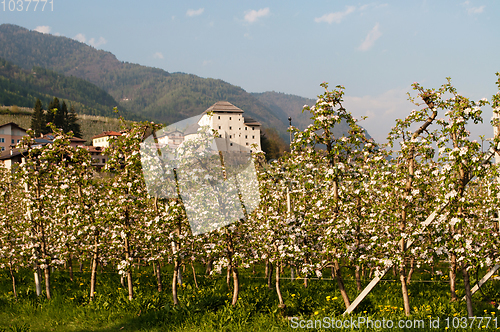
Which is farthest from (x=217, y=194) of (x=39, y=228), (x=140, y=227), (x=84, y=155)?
(x=39, y=228)

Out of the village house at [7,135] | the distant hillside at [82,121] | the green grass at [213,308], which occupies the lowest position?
the green grass at [213,308]

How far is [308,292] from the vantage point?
10.7 meters

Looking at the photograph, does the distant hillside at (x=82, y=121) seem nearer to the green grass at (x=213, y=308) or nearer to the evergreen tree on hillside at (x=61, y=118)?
the evergreen tree on hillside at (x=61, y=118)

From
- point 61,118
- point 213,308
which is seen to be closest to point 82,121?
point 61,118

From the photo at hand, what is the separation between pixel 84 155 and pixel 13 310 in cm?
528

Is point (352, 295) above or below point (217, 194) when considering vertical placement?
below

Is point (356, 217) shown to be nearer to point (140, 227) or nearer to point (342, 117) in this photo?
point (342, 117)

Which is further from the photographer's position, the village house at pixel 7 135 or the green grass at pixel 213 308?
the village house at pixel 7 135

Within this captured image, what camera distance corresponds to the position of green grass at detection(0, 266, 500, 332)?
8.40 m

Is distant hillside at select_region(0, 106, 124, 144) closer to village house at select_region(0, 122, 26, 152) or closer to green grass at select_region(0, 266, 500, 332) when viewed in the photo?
village house at select_region(0, 122, 26, 152)

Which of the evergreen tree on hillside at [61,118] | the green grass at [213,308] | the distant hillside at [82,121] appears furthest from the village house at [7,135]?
the green grass at [213,308]

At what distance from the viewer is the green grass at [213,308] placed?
27.6 ft

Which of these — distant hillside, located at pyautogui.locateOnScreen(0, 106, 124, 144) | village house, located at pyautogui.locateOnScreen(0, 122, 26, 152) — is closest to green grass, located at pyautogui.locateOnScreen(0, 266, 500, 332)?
village house, located at pyautogui.locateOnScreen(0, 122, 26, 152)

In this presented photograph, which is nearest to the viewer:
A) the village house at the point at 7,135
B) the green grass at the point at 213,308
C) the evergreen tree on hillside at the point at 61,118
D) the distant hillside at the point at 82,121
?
the green grass at the point at 213,308
